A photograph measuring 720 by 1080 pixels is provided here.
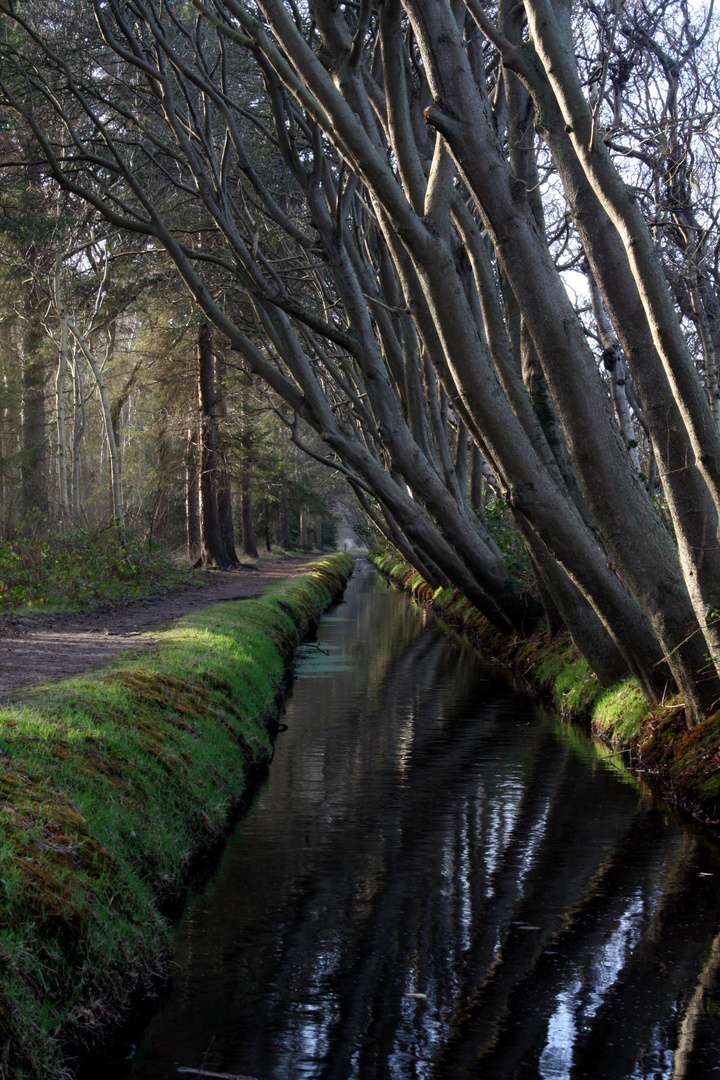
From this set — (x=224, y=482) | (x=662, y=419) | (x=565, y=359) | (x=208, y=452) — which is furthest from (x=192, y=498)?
(x=662, y=419)

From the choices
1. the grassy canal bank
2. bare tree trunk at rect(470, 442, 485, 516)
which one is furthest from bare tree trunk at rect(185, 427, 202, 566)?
the grassy canal bank

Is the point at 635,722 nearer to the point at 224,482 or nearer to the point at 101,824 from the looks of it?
the point at 101,824

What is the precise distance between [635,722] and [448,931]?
4.14 m

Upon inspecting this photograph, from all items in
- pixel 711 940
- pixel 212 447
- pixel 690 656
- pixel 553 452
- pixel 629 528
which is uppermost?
pixel 212 447

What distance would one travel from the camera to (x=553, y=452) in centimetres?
1010

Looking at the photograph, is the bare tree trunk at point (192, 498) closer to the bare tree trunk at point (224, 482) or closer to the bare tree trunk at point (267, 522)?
the bare tree trunk at point (224, 482)

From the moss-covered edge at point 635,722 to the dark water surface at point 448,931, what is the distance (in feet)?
0.81

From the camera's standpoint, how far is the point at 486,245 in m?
10.7

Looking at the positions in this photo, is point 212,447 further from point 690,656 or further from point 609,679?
point 690,656

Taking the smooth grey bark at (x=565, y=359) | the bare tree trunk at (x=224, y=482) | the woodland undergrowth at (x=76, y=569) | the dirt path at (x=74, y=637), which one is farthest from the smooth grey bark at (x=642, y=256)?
the bare tree trunk at (x=224, y=482)

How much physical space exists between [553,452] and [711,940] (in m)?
5.99

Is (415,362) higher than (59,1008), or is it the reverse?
(415,362)

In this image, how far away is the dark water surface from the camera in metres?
3.77

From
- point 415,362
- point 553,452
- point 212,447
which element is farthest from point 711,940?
point 212,447
